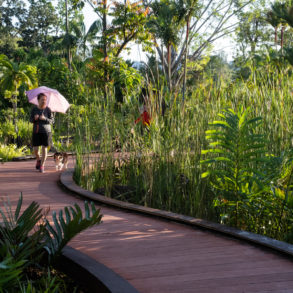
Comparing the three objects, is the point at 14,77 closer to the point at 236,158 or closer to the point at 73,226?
the point at 236,158

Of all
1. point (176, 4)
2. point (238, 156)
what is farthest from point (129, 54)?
point (238, 156)

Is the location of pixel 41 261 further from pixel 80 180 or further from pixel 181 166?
pixel 80 180

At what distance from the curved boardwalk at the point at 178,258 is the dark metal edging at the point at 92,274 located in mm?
180

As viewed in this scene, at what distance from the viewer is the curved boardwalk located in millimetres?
2248

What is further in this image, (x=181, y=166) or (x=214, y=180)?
(x=181, y=166)

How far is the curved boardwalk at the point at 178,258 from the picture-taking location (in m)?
2.25

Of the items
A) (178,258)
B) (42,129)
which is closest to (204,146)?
(178,258)

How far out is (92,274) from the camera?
215 cm

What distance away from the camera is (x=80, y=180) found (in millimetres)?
5641

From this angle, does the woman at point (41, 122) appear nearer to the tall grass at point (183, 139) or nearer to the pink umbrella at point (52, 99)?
the pink umbrella at point (52, 99)

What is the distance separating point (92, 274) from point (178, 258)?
0.72m

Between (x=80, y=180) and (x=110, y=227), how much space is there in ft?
7.34

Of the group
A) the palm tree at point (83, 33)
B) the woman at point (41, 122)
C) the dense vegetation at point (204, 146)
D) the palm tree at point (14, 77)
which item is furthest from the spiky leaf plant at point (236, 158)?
the palm tree at point (83, 33)

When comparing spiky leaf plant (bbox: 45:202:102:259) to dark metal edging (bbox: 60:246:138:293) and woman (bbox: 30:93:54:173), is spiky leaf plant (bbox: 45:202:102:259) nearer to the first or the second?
dark metal edging (bbox: 60:246:138:293)
